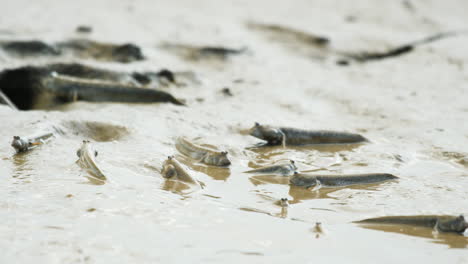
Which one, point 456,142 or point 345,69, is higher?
point 345,69

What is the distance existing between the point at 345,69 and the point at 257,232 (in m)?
4.84

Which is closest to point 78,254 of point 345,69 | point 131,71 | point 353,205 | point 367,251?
point 367,251

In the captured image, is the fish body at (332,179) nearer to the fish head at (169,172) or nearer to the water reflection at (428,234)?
the water reflection at (428,234)

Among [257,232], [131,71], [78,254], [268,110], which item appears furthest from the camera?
[131,71]

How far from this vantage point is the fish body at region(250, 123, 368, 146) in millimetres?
3990

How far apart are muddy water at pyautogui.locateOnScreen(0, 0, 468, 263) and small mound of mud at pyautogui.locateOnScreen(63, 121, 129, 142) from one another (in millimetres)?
17

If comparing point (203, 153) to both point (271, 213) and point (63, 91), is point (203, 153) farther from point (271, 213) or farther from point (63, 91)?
point (63, 91)

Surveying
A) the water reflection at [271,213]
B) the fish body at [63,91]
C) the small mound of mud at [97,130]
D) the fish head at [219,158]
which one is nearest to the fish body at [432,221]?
the water reflection at [271,213]

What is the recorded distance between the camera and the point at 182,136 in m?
3.94

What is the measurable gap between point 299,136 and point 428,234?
1.66 m

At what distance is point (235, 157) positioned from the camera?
3.74 meters

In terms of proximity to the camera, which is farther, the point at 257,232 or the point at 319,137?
the point at 319,137

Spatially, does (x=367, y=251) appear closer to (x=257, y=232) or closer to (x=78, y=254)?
(x=257, y=232)

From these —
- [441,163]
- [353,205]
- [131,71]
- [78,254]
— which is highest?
[131,71]
